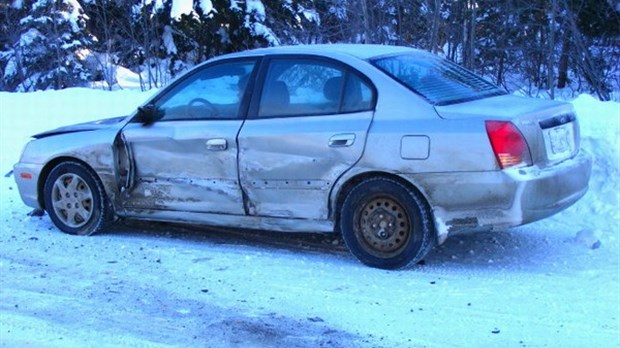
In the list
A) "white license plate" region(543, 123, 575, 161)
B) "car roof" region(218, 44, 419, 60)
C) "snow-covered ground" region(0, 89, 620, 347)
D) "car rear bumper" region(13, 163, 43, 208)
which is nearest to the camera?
"snow-covered ground" region(0, 89, 620, 347)

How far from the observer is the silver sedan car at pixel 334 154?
16.3 ft

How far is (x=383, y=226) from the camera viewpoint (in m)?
5.29

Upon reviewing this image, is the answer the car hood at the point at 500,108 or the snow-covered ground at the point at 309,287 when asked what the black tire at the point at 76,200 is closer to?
the snow-covered ground at the point at 309,287

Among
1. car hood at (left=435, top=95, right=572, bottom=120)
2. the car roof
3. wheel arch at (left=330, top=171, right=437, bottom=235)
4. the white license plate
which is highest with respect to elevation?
the car roof

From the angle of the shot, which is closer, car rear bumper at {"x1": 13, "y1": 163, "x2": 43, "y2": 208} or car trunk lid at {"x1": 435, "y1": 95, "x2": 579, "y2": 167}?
car trunk lid at {"x1": 435, "y1": 95, "x2": 579, "y2": 167}

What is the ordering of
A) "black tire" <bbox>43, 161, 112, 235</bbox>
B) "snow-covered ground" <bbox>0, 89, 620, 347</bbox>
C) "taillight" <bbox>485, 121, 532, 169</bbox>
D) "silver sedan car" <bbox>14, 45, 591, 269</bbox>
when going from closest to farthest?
1. "snow-covered ground" <bbox>0, 89, 620, 347</bbox>
2. "taillight" <bbox>485, 121, 532, 169</bbox>
3. "silver sedan car" <bbox>14, 45, 591, 269</bbox>
4. "black tire" <bbox>43, 161, 112, 235</bbox>

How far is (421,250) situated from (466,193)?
20.8 inches

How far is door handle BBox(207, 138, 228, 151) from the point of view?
571cm

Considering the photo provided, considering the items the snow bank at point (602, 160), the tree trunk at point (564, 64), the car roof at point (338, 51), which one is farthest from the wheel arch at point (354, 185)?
the tree trunk at point (564, 64)

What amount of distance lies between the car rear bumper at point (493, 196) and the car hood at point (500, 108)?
39cm

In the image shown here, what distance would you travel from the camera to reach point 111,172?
245 inches

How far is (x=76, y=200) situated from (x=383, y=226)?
2832 millimetres

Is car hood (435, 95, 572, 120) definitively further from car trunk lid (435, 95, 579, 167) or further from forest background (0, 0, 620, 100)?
forest background (0, 0, 620, 100)

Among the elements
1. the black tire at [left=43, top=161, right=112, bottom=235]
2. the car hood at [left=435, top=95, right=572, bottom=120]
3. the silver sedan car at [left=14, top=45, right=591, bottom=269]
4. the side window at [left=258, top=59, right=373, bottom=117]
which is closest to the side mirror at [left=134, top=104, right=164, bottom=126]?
the silver sedan car at [left=14, top=45, right=591, bottom=269]
